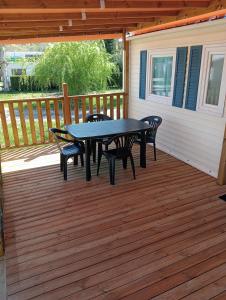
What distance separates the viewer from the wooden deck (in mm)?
1955

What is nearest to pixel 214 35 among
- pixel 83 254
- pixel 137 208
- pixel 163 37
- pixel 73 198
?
pixel 163 37

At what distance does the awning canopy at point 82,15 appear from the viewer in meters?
2.78

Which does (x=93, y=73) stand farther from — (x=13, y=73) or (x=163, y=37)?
(x=13, y=73)

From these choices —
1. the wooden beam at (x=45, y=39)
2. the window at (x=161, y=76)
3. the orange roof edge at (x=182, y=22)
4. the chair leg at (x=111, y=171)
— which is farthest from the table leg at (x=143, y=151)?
the wooden beam at (x=45, y=39)

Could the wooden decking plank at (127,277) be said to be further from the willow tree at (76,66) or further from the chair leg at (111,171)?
the willow tree at (76,66)

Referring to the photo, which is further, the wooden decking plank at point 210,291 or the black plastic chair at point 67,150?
the black plastic chair at point 67,150

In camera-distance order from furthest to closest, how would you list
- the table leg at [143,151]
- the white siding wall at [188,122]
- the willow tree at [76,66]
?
1. the willow tree at [76,66]
2. the table leg at [143,151]
3. the white siding wall at [188,122]

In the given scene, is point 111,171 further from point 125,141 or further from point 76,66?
point 76,66

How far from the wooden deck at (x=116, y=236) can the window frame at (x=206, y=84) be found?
3.30ft

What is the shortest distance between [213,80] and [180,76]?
684 mm

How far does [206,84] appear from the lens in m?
3.77

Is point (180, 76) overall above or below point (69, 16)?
below

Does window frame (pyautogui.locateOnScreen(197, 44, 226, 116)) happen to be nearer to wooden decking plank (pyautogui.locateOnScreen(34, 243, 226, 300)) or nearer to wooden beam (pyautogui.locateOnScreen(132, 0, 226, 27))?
wooden beam (pyautogui.locateOnScreen(132, 0, 226, 27))

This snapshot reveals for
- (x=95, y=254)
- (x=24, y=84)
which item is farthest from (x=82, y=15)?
(x=24, y=84)
